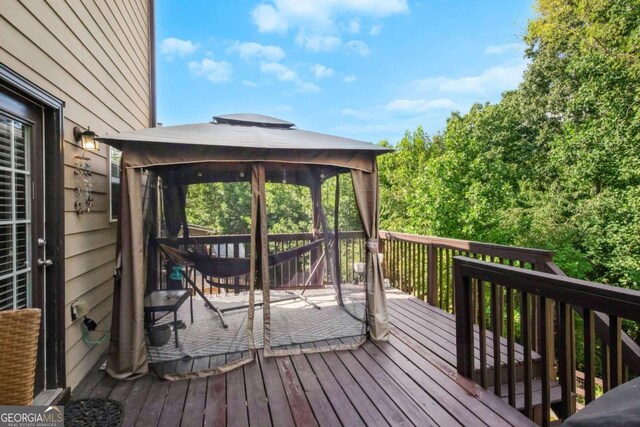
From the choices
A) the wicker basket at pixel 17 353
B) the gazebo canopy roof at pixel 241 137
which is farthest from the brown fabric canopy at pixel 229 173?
the wicker basket at pixel 17 353

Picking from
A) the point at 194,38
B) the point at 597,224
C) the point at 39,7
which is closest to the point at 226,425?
the point at 39,7

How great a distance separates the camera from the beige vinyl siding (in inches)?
78.4

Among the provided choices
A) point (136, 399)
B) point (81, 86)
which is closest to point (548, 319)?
point (136, 399)

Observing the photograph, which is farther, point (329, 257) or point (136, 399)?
point (329, 257)

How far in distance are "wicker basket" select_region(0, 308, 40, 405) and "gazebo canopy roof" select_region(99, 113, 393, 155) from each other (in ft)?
5.03

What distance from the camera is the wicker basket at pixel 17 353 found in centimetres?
124

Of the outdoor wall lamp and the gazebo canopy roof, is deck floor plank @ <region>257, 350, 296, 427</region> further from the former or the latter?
the outdoor wall lamp

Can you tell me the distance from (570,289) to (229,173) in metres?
2.45

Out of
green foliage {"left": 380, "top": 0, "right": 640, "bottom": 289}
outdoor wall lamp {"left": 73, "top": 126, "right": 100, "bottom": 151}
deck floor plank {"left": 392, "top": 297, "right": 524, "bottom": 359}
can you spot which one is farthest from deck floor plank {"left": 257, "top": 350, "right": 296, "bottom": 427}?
green foliage {"left": 380, "top": 0, "right": 640, "bottom": 289}

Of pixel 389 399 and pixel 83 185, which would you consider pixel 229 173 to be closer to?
pixel 83 185

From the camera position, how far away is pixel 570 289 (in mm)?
1672

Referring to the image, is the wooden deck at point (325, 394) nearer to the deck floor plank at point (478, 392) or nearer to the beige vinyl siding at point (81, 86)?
the deck floor plank at point (478, 392)

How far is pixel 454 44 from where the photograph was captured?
52.0 feet

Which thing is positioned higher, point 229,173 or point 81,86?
point 81,86
